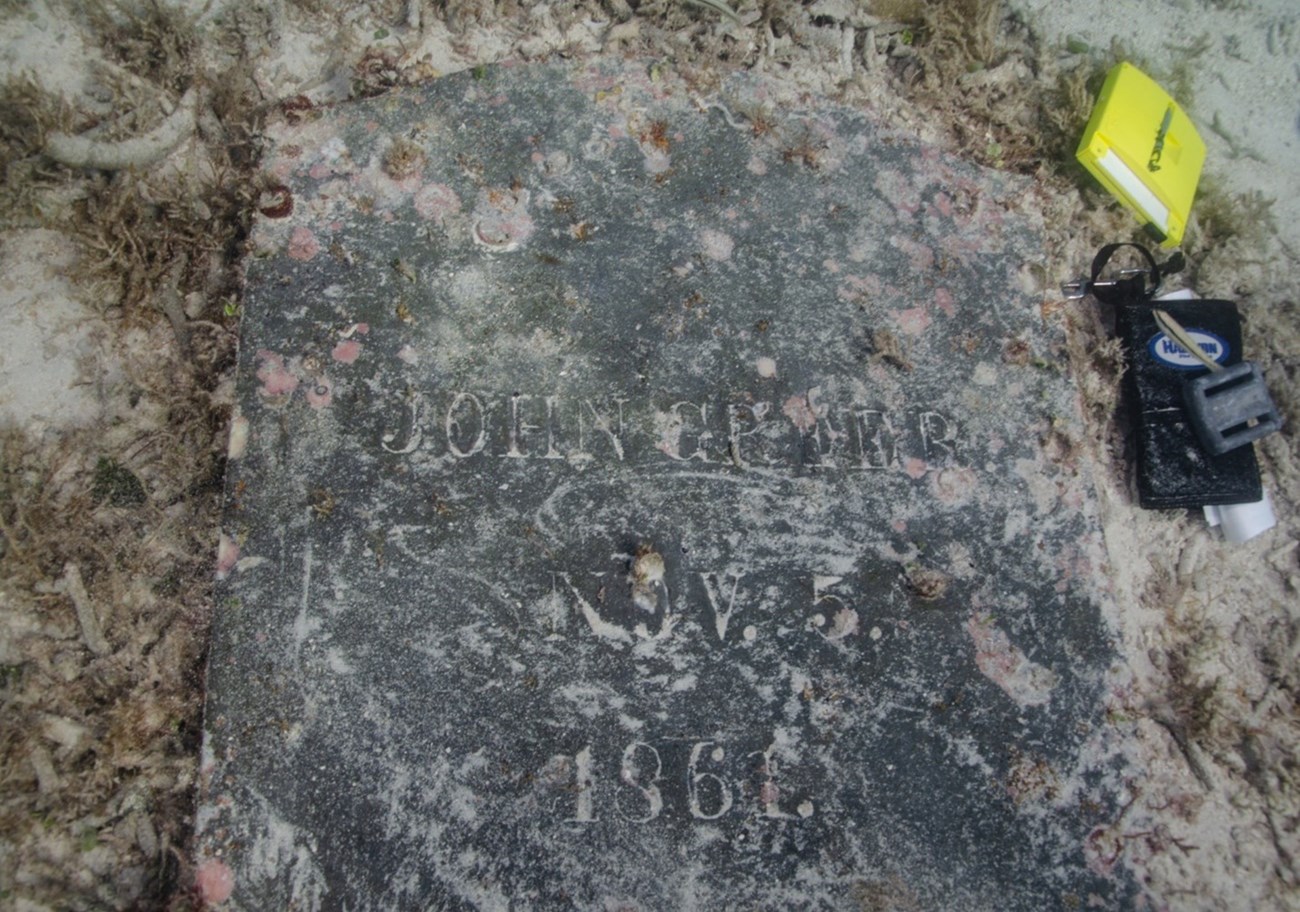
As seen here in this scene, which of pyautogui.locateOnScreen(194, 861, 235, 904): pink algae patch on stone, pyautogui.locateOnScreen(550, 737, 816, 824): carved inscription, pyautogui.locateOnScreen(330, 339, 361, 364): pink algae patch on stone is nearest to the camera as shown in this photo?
pyautogui.locateOnScreen(194, 861, 235, 904): pink algae patch on stone

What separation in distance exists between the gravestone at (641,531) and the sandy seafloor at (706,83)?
19 centimetres

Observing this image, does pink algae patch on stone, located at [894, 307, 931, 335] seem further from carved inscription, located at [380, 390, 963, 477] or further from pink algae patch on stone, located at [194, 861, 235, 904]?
pink algae patch on stone, located at [194, 861, 235, 904]

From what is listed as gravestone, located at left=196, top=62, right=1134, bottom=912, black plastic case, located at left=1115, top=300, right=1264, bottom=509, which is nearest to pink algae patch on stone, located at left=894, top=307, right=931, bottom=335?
gravestone, located at left=196, top=62, right=1134, bottom=912

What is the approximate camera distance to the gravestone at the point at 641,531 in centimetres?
196

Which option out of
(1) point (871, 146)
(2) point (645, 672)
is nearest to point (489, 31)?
(1) point (871, 146)

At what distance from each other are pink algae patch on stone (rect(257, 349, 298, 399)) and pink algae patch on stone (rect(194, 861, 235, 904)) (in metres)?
1.06

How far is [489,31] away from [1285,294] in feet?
9.00

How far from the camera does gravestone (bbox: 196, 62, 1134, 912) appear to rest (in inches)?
77.1

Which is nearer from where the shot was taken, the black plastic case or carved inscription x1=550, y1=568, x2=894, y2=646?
carved inscription x1=550, y1=568, x2=894, y2=646

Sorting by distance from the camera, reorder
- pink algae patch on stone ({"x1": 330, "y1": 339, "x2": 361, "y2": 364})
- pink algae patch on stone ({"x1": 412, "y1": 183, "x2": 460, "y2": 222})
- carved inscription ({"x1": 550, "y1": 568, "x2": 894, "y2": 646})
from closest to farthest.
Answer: carved inscription ({"x1": 550, "y1": 568, "x2": 894, "y2": 646}) < pink algae patch on stone ({"x1": 330, "y1": 339, "x2": 361, "y2": 364}) < pink algae patch on stone ({"x1": 412, "y1": 183, "x2": 460, "y2": 222})

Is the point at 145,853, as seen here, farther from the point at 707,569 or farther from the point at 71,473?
the point at 707,569

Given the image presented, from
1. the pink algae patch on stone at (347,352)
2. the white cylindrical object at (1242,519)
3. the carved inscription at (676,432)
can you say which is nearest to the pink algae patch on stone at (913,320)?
the carved inscription at (676,432)

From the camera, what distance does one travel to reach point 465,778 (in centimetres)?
196

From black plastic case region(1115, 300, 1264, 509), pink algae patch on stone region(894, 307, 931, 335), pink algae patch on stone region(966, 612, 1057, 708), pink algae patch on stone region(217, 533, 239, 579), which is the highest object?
pink algae patch on stone region(894, 307, 931, 335)
